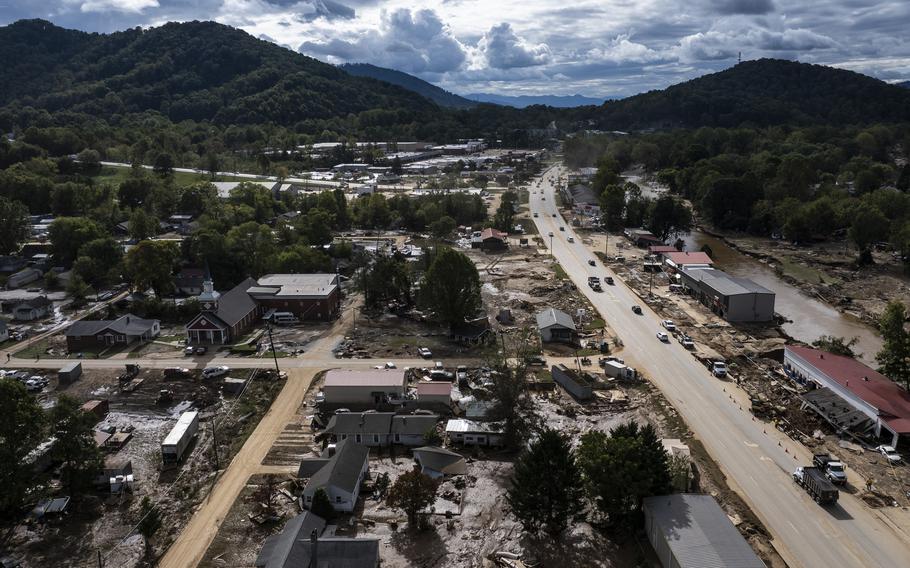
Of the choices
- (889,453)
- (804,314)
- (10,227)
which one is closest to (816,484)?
(889,453)

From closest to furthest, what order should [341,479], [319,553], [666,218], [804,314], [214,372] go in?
[319,553] → [341,479] → [214,372] → [804,314] → [666,218]

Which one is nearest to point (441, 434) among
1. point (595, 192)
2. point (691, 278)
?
point (691, 278)

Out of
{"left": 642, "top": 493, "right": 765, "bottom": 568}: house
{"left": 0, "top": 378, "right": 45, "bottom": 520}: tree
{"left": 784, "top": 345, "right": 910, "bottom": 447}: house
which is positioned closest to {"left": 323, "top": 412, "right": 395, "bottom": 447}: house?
{"left": 0, "top": 378, "right": 45, "bottom": 520}: tree

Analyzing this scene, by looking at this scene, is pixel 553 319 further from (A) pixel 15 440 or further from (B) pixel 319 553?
(A) pixel 15 440

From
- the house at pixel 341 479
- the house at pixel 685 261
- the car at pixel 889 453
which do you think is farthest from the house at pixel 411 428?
the house at pixel 685 261

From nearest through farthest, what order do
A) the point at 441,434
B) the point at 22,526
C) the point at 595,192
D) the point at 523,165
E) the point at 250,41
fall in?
the point at 22,526 → the point at 441,434 → the point at 595,192 → the point at 523,165 → the point at 250,41

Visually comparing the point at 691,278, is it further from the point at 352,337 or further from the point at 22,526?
the point at 22,526
